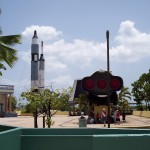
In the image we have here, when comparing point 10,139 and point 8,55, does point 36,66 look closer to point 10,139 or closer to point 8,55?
point 8,55

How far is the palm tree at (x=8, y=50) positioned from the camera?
1702cm

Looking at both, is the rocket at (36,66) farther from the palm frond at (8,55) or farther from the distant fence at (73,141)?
the distant fence at (73,141)

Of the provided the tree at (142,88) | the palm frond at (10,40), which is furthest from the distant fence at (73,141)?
the tree at (142,88)

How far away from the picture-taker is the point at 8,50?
1711 centimetres

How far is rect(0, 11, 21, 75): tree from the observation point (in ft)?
55.8

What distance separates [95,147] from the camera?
7.27m

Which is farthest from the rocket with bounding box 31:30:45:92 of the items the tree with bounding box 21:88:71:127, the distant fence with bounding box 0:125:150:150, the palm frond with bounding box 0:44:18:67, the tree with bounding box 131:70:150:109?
the distant fence with bounding box 0:125:150:150

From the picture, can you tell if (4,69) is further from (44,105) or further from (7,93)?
(7,93)

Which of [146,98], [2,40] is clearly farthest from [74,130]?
[146,98]

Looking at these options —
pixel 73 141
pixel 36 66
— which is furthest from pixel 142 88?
pixel 73 141

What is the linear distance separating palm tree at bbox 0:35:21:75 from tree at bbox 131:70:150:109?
44.1 meters

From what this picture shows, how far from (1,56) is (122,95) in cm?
3919

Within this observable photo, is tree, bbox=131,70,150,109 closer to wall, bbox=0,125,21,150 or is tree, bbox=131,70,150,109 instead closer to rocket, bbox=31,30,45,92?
rocket, bbox=31,30,45,92

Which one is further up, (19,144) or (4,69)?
(4,69)
